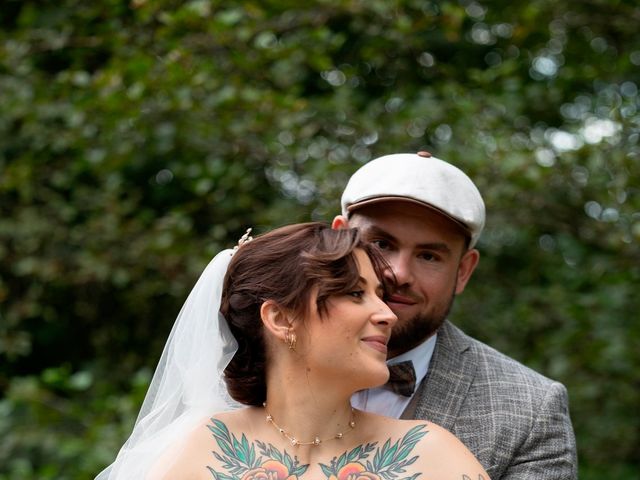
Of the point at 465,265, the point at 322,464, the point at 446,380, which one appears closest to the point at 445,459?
the point at 322,464

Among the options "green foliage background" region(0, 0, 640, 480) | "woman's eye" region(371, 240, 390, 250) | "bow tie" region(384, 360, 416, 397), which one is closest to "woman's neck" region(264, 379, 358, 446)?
"bow tie" region(384, 360, 416, 397)

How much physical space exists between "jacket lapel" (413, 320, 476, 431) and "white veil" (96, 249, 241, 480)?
0.64 metres

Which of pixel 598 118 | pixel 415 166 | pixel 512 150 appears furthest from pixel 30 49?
pixel 415 166

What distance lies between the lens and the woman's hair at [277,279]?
2.91 meters

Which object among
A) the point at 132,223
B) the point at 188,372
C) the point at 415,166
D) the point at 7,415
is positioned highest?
the point at 415,166

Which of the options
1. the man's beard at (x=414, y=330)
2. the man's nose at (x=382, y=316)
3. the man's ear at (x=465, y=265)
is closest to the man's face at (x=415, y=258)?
the man's beard at (x=414, y=330)

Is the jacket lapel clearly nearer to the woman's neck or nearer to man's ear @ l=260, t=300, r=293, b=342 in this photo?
the woman's neck

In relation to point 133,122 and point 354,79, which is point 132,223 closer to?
point 133,122

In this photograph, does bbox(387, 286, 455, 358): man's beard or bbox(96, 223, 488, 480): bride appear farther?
bbox(387, 286, 455, 358): man's beard

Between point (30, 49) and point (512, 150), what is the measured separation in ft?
9.43

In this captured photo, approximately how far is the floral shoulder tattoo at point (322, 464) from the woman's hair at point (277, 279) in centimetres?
18

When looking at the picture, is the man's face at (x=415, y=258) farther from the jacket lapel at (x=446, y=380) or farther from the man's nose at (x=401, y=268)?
the jacket lapel at (x=446, y=380)

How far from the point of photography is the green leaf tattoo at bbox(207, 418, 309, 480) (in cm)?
288

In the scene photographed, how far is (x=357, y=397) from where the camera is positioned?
3.54 metres
